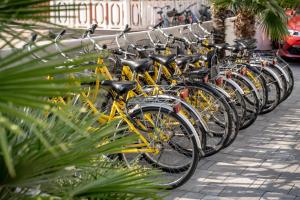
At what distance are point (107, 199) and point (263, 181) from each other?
3781 millimetres

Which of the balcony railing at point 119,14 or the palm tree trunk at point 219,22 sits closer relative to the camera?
the palm tree trunk at point 219,22

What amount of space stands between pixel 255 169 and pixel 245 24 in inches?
162

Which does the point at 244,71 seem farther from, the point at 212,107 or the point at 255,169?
the point at 255,169

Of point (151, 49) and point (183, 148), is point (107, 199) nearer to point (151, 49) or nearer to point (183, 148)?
point (183, 148)

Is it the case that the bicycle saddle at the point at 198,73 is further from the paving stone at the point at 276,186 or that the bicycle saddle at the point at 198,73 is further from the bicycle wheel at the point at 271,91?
the bicycle wheel at the point at 271,91

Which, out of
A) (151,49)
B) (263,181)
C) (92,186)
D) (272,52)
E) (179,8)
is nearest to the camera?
(92,186)

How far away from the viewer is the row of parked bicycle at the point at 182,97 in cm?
496

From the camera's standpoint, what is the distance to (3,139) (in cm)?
109

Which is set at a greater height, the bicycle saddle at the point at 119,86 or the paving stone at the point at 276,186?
the bicycle saddle at the point at 119,86

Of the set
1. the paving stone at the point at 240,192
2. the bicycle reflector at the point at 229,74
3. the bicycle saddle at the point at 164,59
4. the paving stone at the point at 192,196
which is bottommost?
the paving stone at the point at 240,192

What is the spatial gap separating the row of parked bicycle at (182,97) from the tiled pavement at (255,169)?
0.59 ft

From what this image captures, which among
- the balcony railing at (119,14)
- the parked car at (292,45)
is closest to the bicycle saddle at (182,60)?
the balcony railing at (119,14)

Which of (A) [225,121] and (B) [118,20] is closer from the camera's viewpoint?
(A) [225,121]

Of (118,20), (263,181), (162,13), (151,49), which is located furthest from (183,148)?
(162,13)
